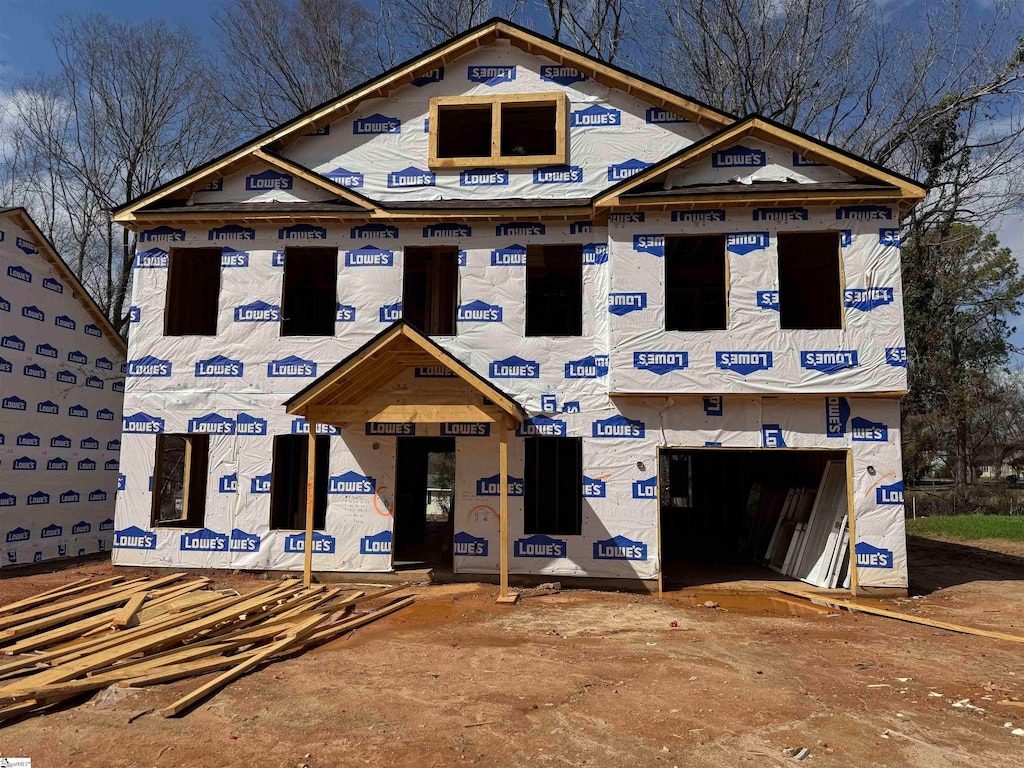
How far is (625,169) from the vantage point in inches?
511

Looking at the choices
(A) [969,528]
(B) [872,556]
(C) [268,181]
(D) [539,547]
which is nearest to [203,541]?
(D) [539,547]

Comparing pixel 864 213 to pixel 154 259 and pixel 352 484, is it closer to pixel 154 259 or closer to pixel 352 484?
pixel 352 484

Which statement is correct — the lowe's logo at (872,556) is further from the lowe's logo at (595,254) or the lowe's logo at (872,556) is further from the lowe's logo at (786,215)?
the lowe's logo at (595,254)

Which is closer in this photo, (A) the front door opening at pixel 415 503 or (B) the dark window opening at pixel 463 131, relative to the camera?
(B) the dark window opening at pixel 463 131

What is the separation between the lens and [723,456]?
58.9 feet

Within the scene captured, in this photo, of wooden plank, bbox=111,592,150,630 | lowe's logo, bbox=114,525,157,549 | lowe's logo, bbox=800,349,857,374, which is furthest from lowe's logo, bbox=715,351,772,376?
lowe's logo, bbox=114,525,157,549

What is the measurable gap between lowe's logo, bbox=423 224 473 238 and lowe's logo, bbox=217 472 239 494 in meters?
5.99

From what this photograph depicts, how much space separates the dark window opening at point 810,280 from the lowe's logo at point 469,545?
8.34 m

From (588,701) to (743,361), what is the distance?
24.1 feet

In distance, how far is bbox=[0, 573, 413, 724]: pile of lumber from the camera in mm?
6004

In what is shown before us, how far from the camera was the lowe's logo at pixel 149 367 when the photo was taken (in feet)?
42.3

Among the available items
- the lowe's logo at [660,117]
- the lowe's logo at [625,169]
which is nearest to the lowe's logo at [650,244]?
the lowe's logo at [625,169]

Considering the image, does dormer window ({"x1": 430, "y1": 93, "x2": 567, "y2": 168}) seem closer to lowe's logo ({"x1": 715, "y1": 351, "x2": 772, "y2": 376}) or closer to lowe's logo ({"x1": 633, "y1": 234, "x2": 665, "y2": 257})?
lowe's logo ({"x1": 633, "y1": 234, "x2": 665, "y2": 257})

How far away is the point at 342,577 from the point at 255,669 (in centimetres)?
533
